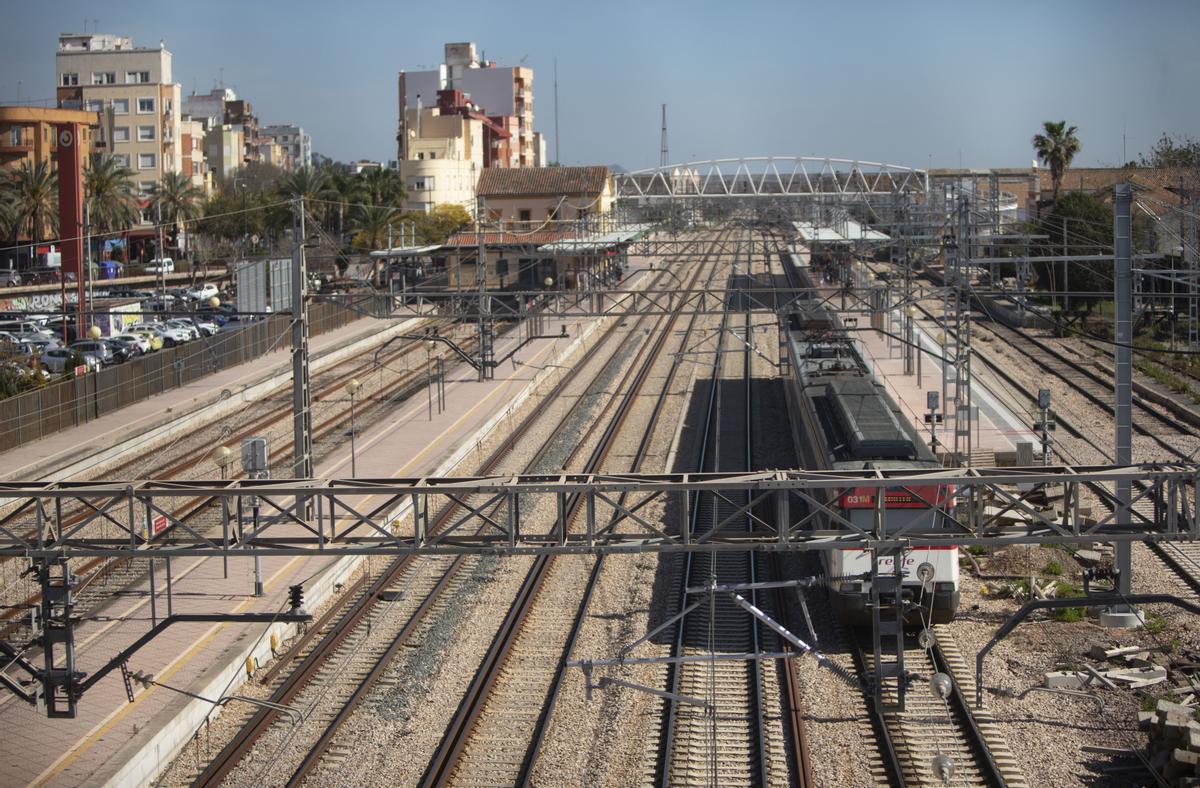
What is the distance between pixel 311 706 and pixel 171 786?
6.69 feet

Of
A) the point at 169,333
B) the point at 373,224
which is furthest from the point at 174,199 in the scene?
the point at 169,333

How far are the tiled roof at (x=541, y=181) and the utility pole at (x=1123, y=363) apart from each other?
198 feet

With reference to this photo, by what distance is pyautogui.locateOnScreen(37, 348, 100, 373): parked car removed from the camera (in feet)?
115

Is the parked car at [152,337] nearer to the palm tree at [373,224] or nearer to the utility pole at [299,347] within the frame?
the palm tree at [373,224]

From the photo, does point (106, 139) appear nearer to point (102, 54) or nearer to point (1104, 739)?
point (102, 54)

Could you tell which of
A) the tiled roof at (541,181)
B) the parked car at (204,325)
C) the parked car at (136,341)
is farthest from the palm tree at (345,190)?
the parked car at (136,341)

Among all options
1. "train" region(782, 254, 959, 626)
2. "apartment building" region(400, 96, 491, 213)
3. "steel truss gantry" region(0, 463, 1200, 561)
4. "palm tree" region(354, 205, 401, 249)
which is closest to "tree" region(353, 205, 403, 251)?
"palm tree" region(354, 205, 401, 249)

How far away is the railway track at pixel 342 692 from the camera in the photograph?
12023 mm

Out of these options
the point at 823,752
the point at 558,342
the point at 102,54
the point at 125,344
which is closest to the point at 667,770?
the point at 823,752

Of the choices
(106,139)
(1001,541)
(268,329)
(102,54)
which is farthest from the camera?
(102,54)

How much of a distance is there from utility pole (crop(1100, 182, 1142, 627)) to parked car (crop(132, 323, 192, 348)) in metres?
34.1

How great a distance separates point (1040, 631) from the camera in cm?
1584

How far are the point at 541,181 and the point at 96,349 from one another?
1673 inches

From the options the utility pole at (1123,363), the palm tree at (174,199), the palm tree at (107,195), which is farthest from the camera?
the palm tree at (174,199)
